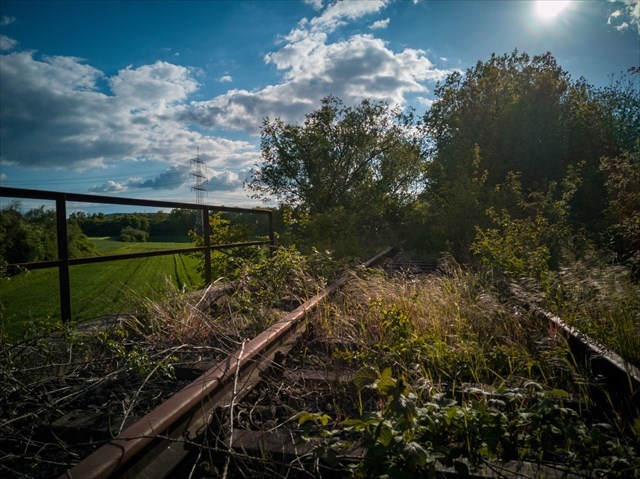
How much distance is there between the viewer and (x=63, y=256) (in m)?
3.20

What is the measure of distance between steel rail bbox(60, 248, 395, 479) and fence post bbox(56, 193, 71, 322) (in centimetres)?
172

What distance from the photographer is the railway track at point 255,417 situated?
160 cm

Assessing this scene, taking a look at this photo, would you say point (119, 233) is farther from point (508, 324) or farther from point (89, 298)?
point (508, 324)

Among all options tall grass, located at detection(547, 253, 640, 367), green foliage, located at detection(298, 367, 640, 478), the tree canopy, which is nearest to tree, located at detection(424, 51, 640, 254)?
the tree canopy

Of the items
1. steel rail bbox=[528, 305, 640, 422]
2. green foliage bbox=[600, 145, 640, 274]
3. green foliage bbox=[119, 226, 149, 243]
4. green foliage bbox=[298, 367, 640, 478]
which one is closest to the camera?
green foliage bbox=[298, 367, 640, 478]

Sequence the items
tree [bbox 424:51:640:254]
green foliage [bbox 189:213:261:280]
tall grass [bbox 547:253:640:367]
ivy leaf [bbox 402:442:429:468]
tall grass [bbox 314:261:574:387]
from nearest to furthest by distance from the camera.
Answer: ivy leaf [bbox 402:442:429:468] < tall grass [bbox 314:261:574:387] < tall grass [bbox 547:253:640:367] < green foliage [bbox 189:213:261:280] < tree [bbox 424:51:640:254]

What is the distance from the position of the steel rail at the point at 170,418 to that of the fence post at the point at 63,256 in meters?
1.72

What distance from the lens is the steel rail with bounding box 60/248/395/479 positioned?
142 cm

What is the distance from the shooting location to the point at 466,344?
301cm

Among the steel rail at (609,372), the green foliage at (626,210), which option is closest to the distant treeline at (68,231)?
the steel rail at (609,372)

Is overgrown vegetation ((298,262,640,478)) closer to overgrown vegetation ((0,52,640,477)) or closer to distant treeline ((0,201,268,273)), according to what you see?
overgrown vegetation ((0,52,640,477))

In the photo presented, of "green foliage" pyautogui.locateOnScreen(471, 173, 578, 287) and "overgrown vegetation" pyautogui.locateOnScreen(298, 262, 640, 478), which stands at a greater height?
"green foliage" pyautogui.locateOnScreen(471, 173, 578, 287)

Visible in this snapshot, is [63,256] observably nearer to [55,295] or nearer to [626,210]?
[55,295]

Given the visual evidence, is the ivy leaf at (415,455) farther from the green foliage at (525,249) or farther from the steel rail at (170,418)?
the green foliage at (525,249)
